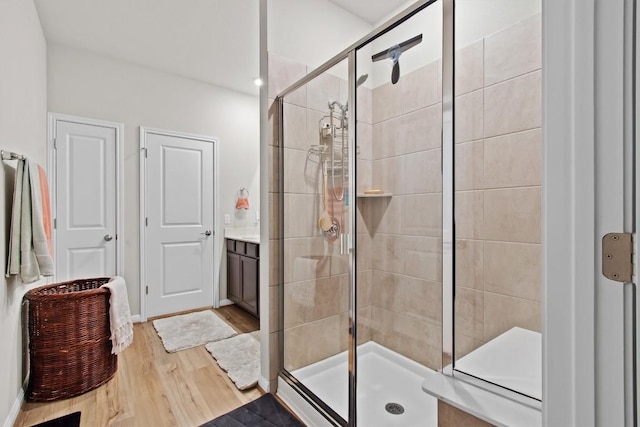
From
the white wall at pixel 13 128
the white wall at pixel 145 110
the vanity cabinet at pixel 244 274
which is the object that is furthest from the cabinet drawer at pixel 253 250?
the white wall at pixel 13 128

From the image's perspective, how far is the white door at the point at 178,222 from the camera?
11.2 feet

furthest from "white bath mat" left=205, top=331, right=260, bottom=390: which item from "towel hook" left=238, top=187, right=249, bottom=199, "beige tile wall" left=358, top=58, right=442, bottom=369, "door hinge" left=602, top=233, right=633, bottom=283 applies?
"door hinge" left=602, top=233, right=633, bottom=283

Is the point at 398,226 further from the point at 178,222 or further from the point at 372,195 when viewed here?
the point at 178,222

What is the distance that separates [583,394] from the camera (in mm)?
→ 663

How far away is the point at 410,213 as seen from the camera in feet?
6.09

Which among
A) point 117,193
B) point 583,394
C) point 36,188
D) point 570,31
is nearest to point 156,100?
point 117,193

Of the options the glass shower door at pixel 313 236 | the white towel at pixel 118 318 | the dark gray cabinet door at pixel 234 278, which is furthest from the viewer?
the dark gray cabinet door at pixel 234 278

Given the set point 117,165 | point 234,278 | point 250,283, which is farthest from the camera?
point 234,278

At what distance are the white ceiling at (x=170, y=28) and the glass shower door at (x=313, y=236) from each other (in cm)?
104

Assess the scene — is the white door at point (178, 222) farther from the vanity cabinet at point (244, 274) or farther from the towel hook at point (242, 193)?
the towel hook at point (242, 193)

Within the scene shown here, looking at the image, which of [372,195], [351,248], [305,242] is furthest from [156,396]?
[372,195]

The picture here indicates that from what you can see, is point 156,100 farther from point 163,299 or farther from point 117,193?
point 163,299

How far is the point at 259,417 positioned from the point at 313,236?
42.8 inches

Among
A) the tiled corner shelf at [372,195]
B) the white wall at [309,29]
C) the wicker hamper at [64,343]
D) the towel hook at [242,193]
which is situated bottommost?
the wicker hamper at [64,343]
